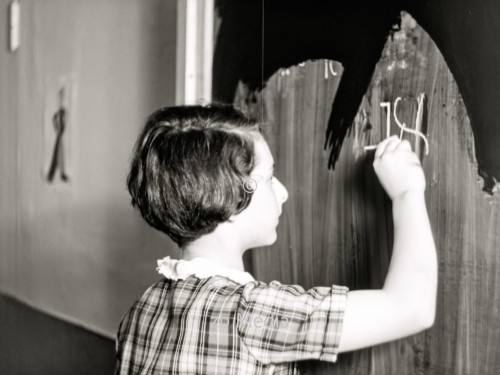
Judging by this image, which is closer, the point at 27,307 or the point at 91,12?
the point at 91,12

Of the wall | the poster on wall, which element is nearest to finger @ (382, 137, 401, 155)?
the wall

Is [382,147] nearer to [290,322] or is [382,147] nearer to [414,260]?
[414,260]

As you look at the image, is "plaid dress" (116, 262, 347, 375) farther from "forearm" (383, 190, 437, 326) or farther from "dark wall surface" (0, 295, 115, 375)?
"dark wall surface" (0, 295, 115, 375)

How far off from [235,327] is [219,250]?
159 mm

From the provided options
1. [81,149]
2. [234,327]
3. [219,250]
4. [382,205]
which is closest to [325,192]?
[382,205]

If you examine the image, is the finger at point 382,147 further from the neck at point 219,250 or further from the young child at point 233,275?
the neck at point 219,250

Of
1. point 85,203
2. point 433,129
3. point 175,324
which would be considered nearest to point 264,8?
point 433,129

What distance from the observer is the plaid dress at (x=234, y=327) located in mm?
946

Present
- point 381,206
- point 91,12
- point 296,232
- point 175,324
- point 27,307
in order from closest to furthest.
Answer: point 175,324 < point 381,206 < point 296,232 < point 91,12 < point 27,307

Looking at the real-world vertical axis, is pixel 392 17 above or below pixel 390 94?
above

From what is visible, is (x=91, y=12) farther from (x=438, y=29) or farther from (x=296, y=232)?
(x=438, y=29)

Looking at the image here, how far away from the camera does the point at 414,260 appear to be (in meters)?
0.99

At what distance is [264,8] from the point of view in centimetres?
142

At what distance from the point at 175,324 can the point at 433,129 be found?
471mm
